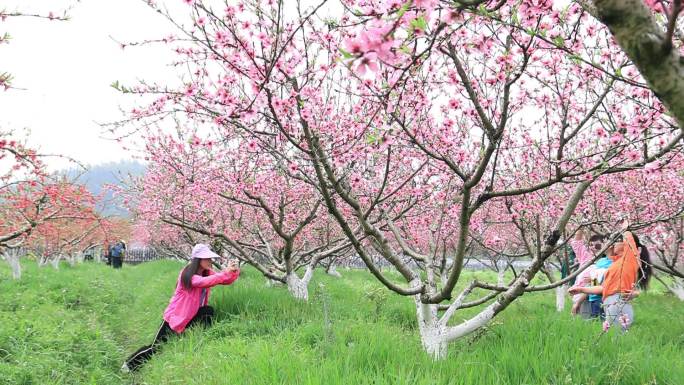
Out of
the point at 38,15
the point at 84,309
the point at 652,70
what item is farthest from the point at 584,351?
the point at 84,309

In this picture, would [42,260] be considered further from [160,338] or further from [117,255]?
[160,338]

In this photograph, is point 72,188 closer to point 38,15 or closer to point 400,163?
point 38,15

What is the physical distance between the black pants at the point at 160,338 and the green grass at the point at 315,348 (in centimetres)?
13

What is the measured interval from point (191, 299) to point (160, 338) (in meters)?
0.54

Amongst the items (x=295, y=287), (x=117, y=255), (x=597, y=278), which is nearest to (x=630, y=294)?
(x=597, y=278)

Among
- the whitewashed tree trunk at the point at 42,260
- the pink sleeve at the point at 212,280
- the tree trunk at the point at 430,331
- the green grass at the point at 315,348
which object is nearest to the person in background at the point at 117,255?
the whitewashed tree trunk at the point at 42,260

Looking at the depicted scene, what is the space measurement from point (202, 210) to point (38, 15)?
15.1 ft

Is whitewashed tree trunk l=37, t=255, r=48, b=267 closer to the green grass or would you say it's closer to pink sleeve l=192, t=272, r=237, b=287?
the green grass

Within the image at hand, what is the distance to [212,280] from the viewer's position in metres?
5.26

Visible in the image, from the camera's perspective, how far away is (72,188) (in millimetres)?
7672

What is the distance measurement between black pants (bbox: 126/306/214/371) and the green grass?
0.43 ft

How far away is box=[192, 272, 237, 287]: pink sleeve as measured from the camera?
5.23 meters

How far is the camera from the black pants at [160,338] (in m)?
5.10

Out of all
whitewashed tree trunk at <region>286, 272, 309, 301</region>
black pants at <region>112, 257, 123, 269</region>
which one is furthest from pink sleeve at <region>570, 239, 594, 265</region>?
black pants at <region>112, 257, 123, 269</region>
